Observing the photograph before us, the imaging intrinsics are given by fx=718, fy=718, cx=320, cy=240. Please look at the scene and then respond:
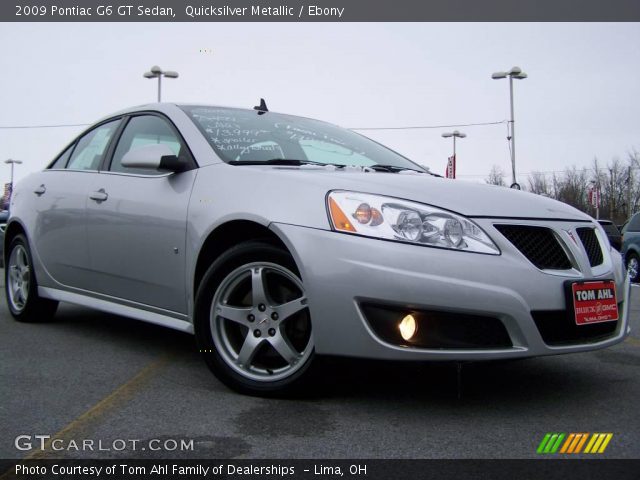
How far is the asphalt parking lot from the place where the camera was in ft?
8.38

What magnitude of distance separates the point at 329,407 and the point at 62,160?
3.30 metres

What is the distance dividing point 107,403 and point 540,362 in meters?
2.37

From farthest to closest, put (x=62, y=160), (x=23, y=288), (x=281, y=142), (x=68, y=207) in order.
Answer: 1. (x=23, y=288)
2. (x=62, y=160)
3. (x=68, y=207)
4. (x=281, y=142)

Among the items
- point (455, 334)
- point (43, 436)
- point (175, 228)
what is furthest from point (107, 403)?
point (455, 334)

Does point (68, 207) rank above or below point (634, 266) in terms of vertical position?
above

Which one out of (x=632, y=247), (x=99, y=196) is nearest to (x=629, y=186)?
(x=632, y=247)

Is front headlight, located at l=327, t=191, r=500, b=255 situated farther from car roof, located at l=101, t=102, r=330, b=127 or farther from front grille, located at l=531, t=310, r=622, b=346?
car roof, located at l=101, t=102, r=330, b=127

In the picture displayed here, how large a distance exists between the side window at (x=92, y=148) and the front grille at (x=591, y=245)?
3.02 meters

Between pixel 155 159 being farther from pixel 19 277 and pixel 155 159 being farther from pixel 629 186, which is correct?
pixel 629 186

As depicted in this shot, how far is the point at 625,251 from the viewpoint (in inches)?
528

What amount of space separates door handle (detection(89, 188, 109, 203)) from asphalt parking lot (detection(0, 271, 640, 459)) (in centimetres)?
92

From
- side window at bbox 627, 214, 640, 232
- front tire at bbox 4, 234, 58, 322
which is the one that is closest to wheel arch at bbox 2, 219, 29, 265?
front tire at bbox 4, 234, 58, 322

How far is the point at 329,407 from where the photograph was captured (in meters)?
3.04

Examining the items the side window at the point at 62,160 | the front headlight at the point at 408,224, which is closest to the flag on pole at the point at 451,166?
the side window at the point at 62,160
